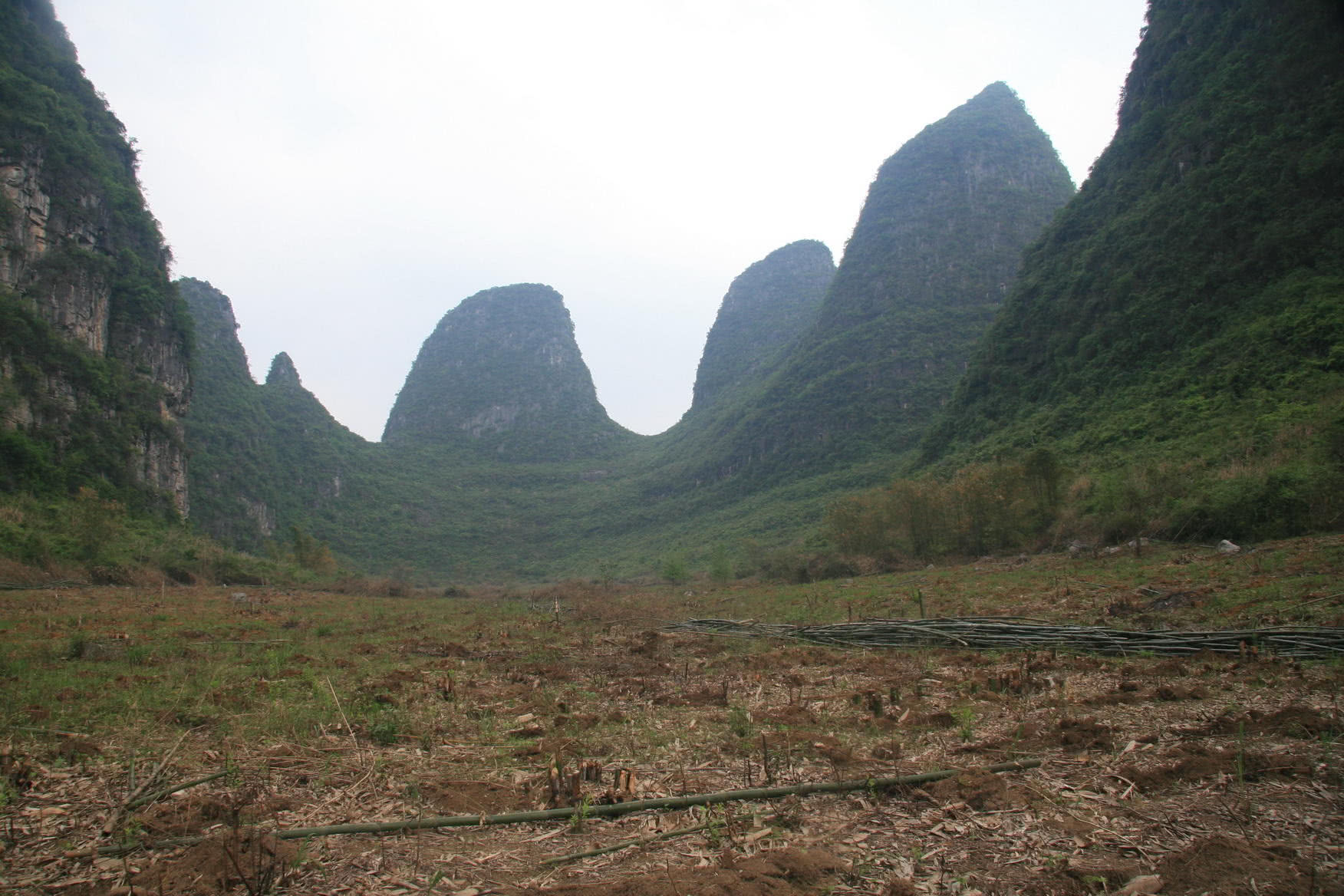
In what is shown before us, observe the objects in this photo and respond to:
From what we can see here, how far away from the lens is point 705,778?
4059mm

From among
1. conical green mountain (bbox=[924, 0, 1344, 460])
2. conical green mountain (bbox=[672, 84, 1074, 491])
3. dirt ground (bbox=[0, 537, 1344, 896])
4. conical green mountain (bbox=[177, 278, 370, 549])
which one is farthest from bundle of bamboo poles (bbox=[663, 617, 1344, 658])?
conical green mountain (bbox=[177, 278, 370, 549])

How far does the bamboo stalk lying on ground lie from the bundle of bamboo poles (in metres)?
4.22

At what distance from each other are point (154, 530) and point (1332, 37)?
53.7m

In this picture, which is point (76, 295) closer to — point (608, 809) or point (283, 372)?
point (608, 809)

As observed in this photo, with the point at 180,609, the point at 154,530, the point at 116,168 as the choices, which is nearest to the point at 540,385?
the point at 116,168

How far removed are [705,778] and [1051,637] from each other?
5.66 meters

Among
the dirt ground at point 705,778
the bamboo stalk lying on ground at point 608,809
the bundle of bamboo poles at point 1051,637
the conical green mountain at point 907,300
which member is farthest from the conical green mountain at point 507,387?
Result: the bamboo stalk lying on ground at point 608,809

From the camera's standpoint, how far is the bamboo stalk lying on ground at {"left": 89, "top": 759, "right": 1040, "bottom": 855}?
3164 mm

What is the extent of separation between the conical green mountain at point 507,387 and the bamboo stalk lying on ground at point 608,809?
111 meters

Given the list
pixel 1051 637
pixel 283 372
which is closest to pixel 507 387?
pixel 283 372

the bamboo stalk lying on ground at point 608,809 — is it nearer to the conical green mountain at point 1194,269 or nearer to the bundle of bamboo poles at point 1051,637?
the bundle of bamboo poles at point 1051,637

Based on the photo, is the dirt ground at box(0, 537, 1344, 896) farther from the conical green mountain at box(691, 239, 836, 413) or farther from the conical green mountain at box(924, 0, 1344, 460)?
the conical green mountain at box(691, 239, 836, 413)

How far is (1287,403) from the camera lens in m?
19.3

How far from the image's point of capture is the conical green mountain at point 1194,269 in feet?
74.6
